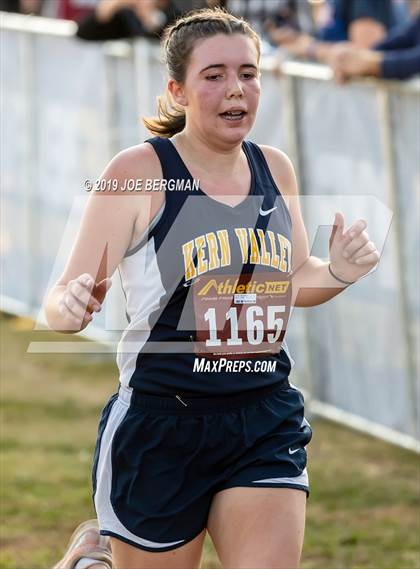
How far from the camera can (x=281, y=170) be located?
4.31 meters

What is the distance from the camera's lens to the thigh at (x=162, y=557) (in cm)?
403

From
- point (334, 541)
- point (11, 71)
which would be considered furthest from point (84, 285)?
point (11, 71)

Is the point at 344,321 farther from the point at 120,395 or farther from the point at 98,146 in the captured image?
the point at 120,395

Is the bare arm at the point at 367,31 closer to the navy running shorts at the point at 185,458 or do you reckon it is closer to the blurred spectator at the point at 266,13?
the blurred spectator at the point at 266,13

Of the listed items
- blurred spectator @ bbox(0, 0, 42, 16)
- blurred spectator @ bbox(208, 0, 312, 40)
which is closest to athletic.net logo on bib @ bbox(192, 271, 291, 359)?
blurred spectator @ bbox(208, 0, 312, 40)

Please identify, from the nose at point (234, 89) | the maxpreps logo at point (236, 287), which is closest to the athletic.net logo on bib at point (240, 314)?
the maxpreps logo at point (236, 287)

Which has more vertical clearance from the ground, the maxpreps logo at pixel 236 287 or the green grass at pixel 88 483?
the maxpreps logo at pixel 236 287

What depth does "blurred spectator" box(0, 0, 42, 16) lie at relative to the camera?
12492 millimetres

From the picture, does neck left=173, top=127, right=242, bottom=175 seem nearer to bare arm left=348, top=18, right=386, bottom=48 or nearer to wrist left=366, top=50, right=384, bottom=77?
wrist left=366, top=50, right=384, bottom=77

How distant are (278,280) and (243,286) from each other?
0.12m

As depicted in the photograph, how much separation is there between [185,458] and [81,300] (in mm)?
609

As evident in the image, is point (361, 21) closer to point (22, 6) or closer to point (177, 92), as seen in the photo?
point (177, 92)

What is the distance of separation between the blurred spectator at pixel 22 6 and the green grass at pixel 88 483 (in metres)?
4.24

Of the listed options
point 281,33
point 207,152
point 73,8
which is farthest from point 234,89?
point 73,8
